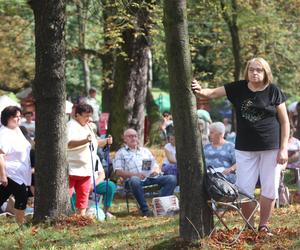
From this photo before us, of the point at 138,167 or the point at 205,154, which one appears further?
the point at 138,167

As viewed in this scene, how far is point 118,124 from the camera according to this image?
1808 cm

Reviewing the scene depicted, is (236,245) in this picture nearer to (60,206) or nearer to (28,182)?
(60,206)

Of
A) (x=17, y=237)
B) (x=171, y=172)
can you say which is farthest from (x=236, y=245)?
(x=171, y=172)

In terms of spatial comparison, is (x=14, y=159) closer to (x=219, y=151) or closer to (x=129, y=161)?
(x=129, y=161)

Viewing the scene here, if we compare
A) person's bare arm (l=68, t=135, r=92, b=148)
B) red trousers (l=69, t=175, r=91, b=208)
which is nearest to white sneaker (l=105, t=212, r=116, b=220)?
red trousers (l=69, t=175, r=91, b=208)

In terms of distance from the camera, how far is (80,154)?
34.6 ft

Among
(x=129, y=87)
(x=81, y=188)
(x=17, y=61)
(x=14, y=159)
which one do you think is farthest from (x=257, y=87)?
(x=17, y=61)

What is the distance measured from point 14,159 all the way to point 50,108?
0.98 metres

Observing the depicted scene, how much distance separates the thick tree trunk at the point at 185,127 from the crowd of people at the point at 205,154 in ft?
0.58

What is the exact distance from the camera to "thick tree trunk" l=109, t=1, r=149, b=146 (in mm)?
17547

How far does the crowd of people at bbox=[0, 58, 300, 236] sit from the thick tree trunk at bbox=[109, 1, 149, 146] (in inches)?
151

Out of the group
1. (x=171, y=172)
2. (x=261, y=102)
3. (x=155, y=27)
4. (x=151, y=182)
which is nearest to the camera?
(x=261, y=102)

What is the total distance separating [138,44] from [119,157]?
6274 mm

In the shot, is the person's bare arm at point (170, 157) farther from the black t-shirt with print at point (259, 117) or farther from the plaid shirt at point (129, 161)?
the black t-shirt with print at point (259, 117)
